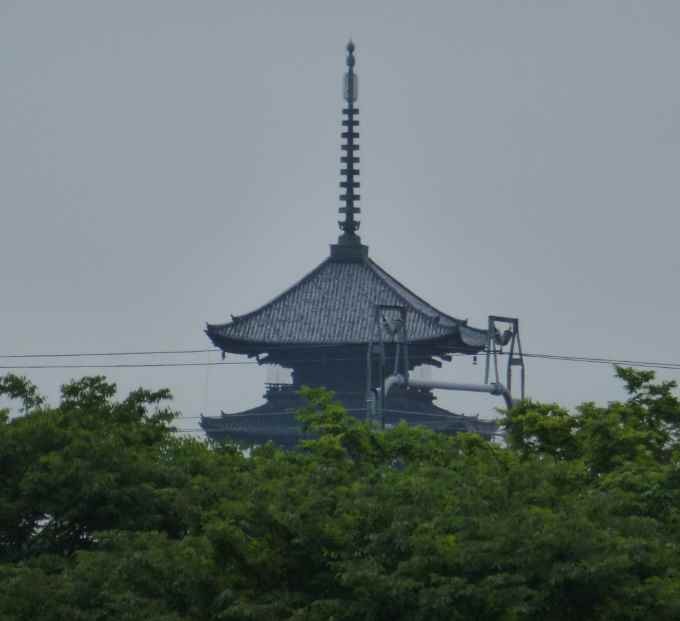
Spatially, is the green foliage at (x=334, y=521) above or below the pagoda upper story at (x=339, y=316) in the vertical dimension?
below

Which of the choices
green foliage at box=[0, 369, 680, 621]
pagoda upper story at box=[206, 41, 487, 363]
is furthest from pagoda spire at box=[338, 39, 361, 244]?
green foliage at box=[0, 369, 680, 621]

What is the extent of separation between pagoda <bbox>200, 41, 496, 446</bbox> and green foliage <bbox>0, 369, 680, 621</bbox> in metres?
50.4

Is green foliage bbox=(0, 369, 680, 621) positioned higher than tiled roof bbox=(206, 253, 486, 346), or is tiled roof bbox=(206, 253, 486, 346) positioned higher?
tiled roof bbox=(206, 253, 486, 346)

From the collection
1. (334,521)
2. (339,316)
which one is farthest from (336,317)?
(334,521)

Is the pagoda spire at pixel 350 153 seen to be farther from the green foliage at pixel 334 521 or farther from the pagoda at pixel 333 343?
the green foliage at pixel 334 521

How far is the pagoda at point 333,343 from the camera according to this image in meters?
81.8

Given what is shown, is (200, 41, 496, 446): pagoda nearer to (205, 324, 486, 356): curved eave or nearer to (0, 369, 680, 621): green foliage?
(205, 324, 486, 356): curved eave

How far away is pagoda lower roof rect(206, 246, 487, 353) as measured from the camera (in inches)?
3204

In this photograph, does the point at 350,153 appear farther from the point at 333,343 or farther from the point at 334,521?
the point at 334,521

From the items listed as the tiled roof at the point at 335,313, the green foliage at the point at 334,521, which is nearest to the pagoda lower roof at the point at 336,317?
the tiled roof at the point at 335,313

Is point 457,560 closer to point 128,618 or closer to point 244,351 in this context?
point 128,618

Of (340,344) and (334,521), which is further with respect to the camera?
(340,344)

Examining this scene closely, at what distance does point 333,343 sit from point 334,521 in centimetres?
6199

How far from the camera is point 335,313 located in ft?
281
